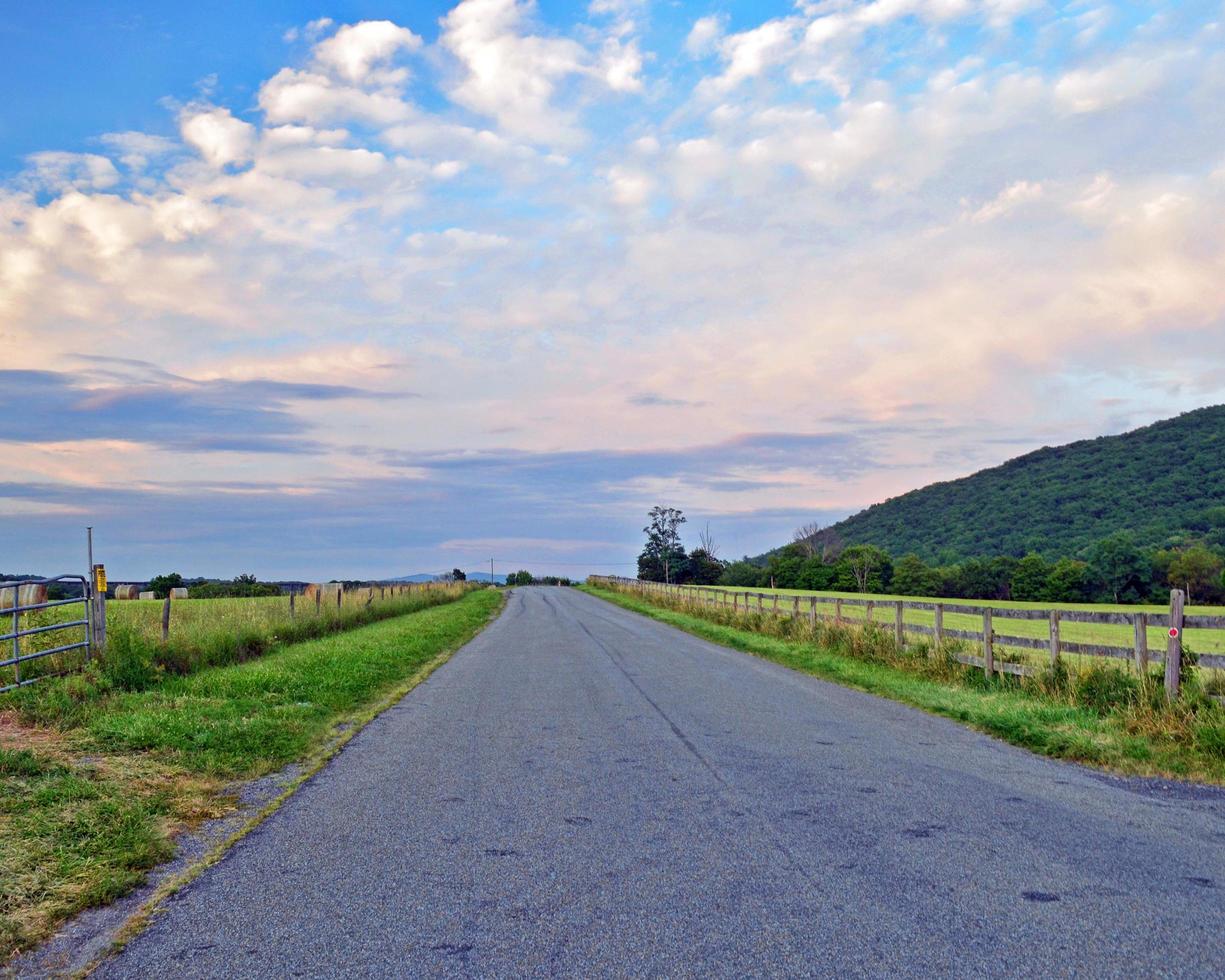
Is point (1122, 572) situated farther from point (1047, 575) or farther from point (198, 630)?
point (198, 630)

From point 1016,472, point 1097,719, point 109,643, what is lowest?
point 1097,719

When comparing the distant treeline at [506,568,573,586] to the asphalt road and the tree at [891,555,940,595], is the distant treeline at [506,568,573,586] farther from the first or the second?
the asphalt road

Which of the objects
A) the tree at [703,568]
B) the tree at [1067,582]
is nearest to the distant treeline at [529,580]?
the tree at [703,568]

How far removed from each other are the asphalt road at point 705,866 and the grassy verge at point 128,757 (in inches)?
25.2

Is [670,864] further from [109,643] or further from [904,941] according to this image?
[109,643]

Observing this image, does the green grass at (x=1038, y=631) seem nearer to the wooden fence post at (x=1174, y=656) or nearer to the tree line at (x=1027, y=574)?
the wooden fence post at (x=1174, y=656)

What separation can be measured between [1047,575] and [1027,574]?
132 cm

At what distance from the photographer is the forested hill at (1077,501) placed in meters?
76.4

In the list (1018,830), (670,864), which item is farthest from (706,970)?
(1018,830)

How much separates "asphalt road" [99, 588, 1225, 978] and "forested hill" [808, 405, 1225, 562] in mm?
67573

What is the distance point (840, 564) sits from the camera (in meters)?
90.2

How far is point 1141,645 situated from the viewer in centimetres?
1077

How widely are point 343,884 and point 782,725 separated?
649cm

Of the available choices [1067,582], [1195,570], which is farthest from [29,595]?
[1067,582]
